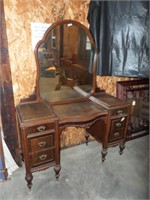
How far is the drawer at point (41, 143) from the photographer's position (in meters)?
1.56

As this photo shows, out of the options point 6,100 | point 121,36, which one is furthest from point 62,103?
point 121,36

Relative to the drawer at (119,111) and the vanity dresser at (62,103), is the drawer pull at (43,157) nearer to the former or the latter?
the vanity dresser at (62,103)

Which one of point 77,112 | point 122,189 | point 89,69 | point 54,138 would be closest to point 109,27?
point 89,69

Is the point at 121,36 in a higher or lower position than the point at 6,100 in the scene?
higher

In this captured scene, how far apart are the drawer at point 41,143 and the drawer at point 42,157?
0.06 meters

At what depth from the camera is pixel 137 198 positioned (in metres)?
1.69

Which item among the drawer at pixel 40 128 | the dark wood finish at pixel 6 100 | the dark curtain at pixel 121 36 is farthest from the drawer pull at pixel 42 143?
the dark curtain at pixel 121 36

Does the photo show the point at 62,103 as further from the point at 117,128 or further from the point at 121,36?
the point at 121,36

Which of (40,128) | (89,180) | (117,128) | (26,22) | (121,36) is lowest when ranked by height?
(89,180)

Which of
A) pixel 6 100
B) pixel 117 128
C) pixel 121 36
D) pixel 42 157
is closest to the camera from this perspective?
pixel 42 157

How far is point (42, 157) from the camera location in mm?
1667

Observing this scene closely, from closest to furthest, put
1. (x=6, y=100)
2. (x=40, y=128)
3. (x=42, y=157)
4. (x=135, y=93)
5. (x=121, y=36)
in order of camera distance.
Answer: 1. (x=40, y=128)
2. (x=42, y=157)
3. (x=6, y=100)
4. (x=121, y=36)
5. (x=135, y=93)

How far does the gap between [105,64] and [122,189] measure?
4.70 feet

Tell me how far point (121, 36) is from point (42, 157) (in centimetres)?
156
